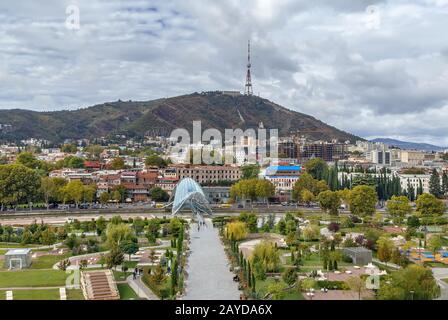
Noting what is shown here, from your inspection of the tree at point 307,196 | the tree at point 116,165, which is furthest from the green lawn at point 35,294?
the tree at point 116,165

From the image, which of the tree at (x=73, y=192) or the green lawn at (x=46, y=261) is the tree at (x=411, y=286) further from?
the tree at (x=73, y=192)

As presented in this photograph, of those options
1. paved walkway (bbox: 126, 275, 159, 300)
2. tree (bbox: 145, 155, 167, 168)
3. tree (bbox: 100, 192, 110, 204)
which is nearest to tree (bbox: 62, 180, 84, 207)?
tree (bbox: 100, 192, 110, 204)

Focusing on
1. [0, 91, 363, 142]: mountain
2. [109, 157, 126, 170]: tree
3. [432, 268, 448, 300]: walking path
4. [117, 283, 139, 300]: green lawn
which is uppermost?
[0, 91, 363, 142]: mountain

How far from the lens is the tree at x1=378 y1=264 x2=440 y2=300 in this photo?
41.2ft

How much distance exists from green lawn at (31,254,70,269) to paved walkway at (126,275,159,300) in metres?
3.72

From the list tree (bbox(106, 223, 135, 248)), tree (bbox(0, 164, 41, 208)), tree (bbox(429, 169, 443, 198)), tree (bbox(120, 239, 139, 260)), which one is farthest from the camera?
tree (bbox(429, 169, 443, 198))

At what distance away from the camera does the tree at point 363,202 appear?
31953 millimetres

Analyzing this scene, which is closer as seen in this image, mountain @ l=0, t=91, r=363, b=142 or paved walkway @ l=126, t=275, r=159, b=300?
paved walkway @ l=126, t=275, r=159, b=300

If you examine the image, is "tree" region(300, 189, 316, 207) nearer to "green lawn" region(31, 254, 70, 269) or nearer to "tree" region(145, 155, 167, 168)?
"green lawn" region(31, 254, 70, 269)

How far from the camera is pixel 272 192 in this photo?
1598 inches

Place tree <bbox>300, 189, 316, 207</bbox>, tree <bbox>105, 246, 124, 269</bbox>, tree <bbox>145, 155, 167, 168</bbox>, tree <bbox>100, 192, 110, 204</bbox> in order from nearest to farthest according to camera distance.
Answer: tree <bbox>105, 246, 124, 269</bbox>, tree <bbox>300, 189, 316, 207</bbox>, tree <bbox>100, 192, 110, 204</bbox>, tree <bbox>145, 155, 167, 168</bbox>
